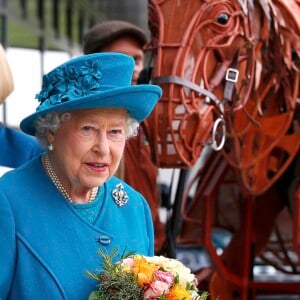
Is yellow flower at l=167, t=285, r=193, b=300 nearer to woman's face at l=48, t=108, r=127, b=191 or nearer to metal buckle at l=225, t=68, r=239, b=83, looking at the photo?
woman's face at l=48, t=108, r=127, b=191

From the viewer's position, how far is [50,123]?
85.0 inches

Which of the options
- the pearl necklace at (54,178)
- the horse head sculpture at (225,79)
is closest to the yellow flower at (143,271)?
the pearl necklace at (54,178)

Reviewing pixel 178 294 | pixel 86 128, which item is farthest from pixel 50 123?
pixel 178 294

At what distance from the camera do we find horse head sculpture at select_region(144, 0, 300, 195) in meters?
3.17

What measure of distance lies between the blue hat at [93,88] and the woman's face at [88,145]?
38 mm

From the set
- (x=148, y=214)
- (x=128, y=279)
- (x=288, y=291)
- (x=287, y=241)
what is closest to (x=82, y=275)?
(x=128, y=279)

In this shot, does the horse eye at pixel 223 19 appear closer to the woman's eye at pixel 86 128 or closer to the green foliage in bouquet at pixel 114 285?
the woman's eye at pixel 86 128

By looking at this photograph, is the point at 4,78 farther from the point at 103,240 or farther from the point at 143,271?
the point at 143,271

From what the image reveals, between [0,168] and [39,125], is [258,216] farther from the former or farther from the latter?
[39,125]

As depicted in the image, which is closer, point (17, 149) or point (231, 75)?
point (17, 149)

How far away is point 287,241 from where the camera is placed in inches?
197

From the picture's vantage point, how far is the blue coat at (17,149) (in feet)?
8.86

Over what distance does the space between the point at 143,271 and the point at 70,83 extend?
0.45 metres

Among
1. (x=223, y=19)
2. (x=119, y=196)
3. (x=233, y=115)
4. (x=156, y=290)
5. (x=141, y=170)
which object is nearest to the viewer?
(x=156, y=290)
